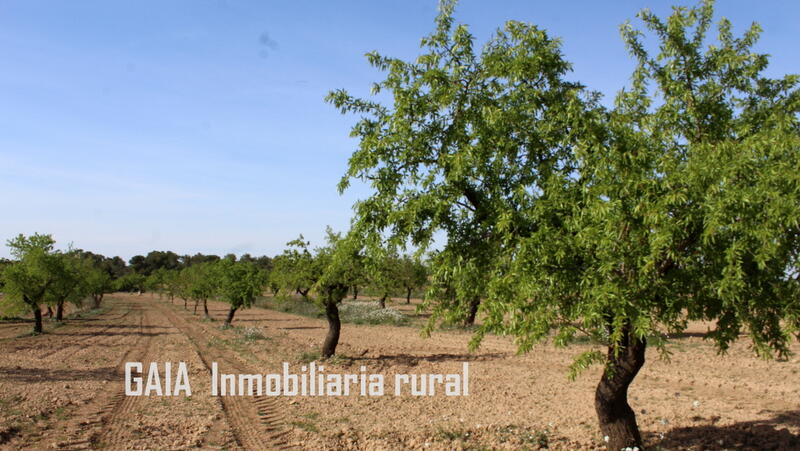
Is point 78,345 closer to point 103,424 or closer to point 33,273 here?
point 33,273

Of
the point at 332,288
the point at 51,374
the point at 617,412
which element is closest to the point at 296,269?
the point at 332,288

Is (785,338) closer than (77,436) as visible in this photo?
Yes

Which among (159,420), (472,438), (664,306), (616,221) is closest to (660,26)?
(616,221)

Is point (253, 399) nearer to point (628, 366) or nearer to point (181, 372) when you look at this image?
point (181, 372)

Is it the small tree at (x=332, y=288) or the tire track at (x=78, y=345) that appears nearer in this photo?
the small tree at (x=332, y=288)

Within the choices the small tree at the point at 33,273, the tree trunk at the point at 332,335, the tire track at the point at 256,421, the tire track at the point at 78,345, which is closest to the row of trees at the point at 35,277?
the small tree at the point at 33,273

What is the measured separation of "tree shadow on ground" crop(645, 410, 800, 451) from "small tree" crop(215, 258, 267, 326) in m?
34.3

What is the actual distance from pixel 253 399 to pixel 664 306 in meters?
11.0

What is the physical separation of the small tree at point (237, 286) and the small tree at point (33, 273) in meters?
11.5

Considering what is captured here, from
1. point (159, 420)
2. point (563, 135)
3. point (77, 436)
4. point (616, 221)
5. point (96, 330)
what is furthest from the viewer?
point (96, 330)

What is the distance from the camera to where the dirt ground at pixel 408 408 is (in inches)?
385

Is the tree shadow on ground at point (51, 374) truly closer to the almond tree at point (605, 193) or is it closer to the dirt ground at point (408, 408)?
the dirt ground at point (408, 408)

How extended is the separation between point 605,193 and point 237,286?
3775 centimetres

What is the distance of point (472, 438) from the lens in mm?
10008
